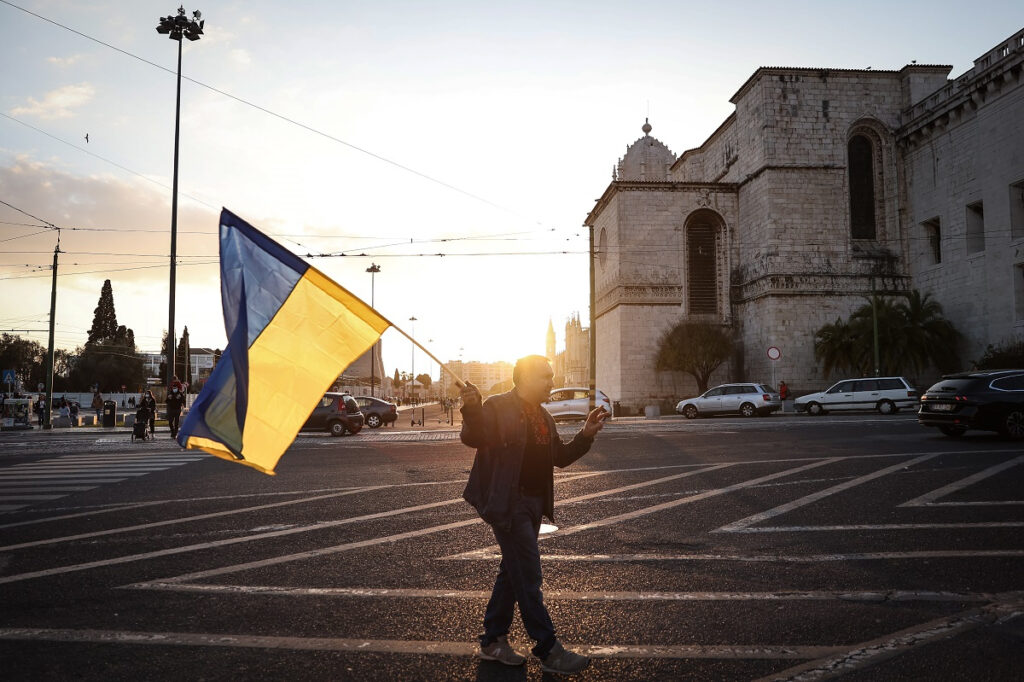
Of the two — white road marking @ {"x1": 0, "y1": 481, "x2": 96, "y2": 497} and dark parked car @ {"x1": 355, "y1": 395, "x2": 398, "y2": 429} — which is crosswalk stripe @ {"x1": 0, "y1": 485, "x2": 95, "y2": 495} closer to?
white road marking @ {"x1": 0, "y1": 481, "x2": 96, "y2": 497}

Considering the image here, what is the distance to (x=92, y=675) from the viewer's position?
3500 mm

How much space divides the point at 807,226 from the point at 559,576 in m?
39.1

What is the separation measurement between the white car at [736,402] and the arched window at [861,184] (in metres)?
15.8

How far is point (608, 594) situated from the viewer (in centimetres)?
489

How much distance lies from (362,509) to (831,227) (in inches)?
1514

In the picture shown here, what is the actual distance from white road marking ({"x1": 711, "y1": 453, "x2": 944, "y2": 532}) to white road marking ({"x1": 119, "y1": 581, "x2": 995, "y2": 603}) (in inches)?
86.7

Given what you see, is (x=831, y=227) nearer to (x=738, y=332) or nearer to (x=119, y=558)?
(x=738, y=332)

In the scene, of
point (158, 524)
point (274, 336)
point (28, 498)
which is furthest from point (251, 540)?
point (28, 498)

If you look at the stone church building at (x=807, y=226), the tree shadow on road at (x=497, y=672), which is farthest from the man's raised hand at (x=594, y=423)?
the stone church building at (x=807, y=226)

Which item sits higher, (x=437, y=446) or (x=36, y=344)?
(x=36, y=344)

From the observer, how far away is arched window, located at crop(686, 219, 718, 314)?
43.1 meters

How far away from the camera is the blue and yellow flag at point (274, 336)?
14.7 feet

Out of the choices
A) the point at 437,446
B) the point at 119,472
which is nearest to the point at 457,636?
the point at 119,472

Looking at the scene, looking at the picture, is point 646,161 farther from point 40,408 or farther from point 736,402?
point 40,408
